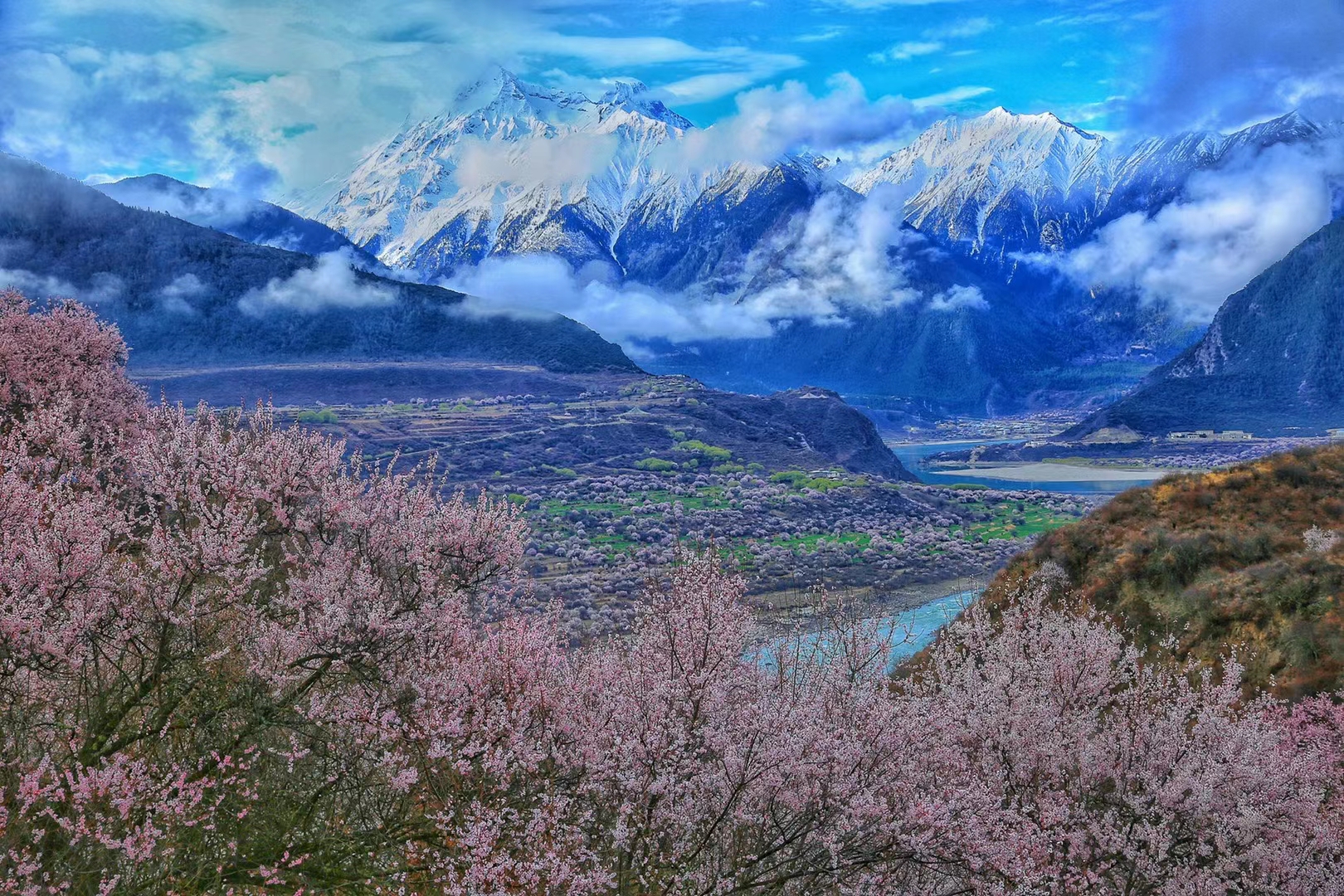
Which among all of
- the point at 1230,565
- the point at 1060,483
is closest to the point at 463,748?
the point at 1230,565

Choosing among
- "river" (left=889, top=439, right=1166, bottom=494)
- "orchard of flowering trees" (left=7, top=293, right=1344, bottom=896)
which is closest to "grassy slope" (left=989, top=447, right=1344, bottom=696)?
"orchard of flowering trees" (left=7, top=293, right=1344, bottom=896)

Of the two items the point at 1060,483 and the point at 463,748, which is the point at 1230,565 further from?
the point at 1060,483

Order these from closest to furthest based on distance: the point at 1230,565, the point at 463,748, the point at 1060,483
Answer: the point at 463,748, the point at 1230,565, the point at 1060,483

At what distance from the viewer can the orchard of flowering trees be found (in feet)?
28.0

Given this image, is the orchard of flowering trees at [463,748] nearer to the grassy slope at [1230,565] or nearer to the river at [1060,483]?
the grassy slope at [1230,565]

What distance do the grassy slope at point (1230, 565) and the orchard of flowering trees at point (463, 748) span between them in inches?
402

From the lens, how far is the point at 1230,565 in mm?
27781

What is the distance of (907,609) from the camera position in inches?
2766

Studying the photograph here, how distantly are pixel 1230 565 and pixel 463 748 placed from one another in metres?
26.4

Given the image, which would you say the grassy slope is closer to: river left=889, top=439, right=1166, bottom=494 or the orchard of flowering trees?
the orchard of flowering trees

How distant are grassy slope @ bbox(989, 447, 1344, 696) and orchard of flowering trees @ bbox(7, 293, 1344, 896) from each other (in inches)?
402

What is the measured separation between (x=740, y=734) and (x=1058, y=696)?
7.05m

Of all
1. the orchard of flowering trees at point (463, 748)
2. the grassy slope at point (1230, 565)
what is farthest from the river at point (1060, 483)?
the orchard of flowering trees at point (463, 748)

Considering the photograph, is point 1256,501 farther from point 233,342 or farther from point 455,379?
point 233,342
